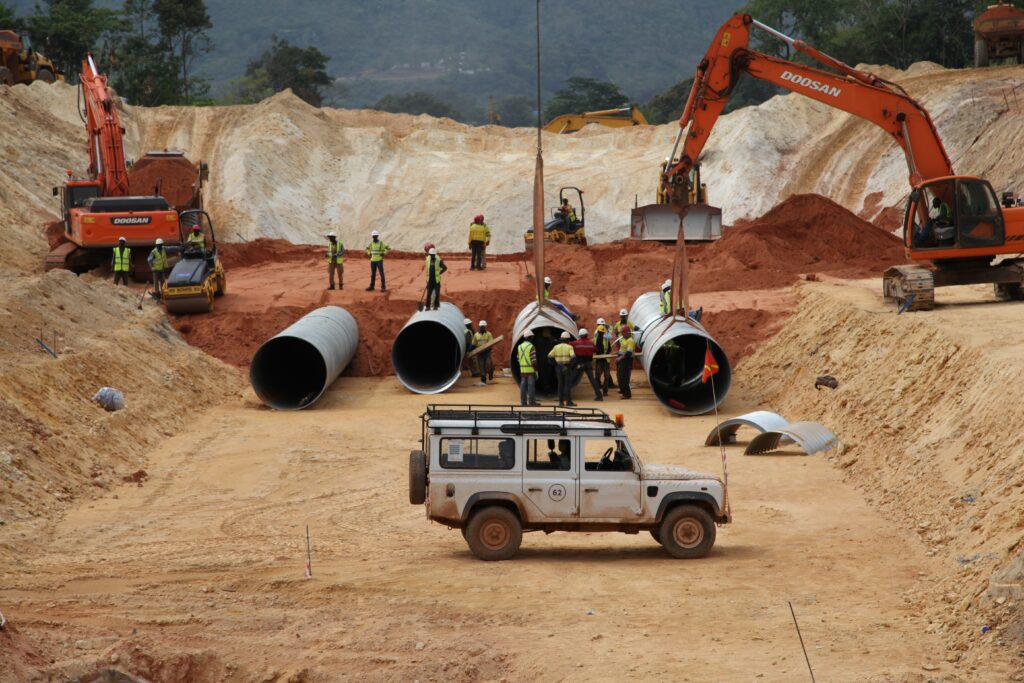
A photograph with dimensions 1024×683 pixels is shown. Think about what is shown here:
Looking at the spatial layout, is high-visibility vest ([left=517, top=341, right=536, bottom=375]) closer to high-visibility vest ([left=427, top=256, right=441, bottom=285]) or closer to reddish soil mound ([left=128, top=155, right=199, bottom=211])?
high-visibility vest ([left=427, top=256, right=441, bottom=285])

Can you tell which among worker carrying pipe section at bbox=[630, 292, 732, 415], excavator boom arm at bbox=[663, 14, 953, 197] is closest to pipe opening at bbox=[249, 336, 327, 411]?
worker carrying pipe section at bbox=[630, 292, 732, 415]

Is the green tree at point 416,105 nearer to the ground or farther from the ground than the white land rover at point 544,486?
farther from the ground

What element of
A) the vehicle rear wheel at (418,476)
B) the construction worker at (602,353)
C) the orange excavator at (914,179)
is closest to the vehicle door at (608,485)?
the vehicle rear wheel at (418,476)

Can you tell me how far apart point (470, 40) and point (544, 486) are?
579 feet

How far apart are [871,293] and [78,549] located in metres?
19.0

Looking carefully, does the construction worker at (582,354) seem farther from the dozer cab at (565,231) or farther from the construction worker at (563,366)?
the dozer cab at (565,231)

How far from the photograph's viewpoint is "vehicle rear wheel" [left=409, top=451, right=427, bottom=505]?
1577 centimetres

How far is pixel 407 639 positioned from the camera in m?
13.1

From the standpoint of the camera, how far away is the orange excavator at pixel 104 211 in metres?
35.2

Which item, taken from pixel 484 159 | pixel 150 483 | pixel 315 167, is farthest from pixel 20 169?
pixel 150 483

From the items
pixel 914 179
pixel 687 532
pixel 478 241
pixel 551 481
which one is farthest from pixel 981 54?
pixel 551 481

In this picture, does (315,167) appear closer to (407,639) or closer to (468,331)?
(468,331)

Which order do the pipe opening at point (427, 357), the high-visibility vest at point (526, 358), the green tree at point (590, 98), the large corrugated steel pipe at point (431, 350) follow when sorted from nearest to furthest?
1. the high-visibility vest at point (526, 358)
2. the large corrugated steel pipe at point (431, 350)
3. the pipe opening at point (427, 357)
4. the green tree at point (590, 98)

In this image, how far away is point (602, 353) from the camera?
92.9 ft
